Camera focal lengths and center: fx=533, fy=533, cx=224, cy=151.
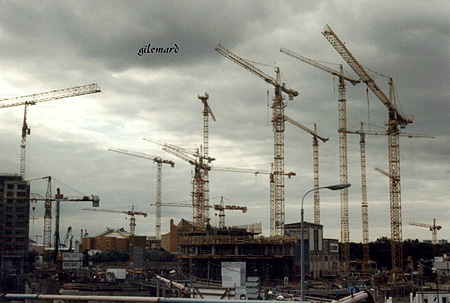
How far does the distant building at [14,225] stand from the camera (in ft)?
367

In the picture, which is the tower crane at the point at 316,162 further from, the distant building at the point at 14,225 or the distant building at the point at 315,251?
the distant building at the point at 14,225

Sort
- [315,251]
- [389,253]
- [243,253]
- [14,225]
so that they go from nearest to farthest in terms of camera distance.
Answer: [14,225] → [243,253] → [315,251] → [389,253]

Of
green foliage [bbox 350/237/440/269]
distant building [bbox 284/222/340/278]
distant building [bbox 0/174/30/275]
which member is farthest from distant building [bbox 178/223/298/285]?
green foliage [bbox 350/237/440/269]

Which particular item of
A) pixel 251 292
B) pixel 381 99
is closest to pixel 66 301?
pixel 251 292

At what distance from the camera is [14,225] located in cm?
11750

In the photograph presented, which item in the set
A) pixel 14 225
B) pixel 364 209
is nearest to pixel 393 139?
pixel 364 209

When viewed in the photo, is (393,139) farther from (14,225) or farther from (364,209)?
(14,225)

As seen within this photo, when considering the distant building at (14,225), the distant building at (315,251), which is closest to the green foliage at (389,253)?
the distant building at (315,251)

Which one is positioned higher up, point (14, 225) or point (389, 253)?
point (14, 225)

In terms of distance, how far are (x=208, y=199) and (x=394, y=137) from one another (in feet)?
247

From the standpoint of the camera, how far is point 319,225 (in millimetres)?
170000

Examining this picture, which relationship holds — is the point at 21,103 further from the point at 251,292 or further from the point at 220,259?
the point at 251,292

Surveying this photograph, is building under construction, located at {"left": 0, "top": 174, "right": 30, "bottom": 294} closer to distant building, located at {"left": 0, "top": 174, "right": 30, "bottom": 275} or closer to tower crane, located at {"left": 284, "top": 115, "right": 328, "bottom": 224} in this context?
distant building, located at {"left": 0, "top": 174, "right": 30, "bottom": 275}

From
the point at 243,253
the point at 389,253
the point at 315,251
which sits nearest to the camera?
the point at 243,253
